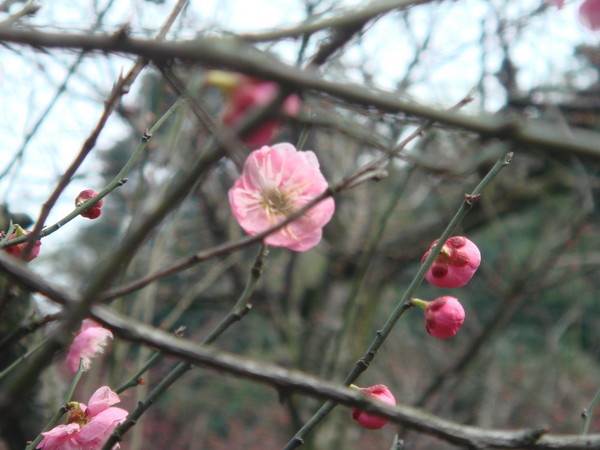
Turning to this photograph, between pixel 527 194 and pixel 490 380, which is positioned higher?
pixel 527 194

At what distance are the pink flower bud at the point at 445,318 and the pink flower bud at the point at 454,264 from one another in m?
0.04

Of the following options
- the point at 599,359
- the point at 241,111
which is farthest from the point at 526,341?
the point at 241,111

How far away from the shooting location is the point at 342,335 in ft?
12.5

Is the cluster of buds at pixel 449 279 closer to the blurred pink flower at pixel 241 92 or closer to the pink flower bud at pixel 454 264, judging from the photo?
the pink flower bud at pixel 454 264

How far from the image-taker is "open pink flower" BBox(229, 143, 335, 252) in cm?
97

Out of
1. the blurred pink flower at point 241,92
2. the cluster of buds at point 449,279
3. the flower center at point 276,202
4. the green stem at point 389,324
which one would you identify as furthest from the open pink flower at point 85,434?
the blurred pink flower at point 241,92

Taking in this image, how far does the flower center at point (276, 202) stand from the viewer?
39.8 inches

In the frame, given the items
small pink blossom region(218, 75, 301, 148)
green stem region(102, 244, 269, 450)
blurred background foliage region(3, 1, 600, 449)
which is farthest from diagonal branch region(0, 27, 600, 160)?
blurred background foliage region(3, 1, 600, 449)

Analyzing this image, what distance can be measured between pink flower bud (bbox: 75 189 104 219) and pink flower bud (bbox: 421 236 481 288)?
0.57 meters

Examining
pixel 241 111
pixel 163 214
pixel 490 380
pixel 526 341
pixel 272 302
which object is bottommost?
pixel 163 214

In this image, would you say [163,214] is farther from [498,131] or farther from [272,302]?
[272,302]

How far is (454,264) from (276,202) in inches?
12.4

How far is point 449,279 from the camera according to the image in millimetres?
1057

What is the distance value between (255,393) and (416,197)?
4131mm
